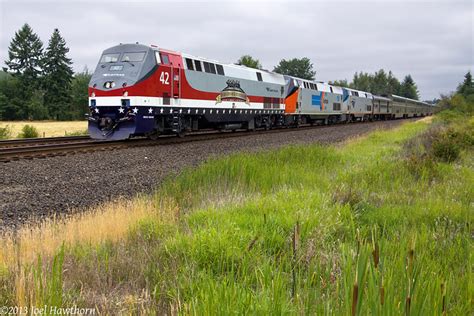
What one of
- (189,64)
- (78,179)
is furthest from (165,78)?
(78,179)

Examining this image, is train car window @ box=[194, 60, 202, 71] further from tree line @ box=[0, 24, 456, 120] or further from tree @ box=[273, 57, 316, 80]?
tree @ box=[273, 57, 316, 80]

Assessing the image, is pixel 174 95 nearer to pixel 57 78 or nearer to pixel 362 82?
pixel 57 78

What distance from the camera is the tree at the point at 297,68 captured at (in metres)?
139

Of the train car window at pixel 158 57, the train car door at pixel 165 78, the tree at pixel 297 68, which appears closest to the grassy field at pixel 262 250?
the train car door at pixel 165 78

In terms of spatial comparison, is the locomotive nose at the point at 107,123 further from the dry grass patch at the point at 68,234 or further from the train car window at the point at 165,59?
the dry grass patch at the point at 68,234

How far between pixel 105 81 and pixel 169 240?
14120mm

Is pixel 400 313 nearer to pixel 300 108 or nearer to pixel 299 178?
pixel 299 178

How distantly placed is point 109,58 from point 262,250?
52.3 feet

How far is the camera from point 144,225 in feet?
17.6

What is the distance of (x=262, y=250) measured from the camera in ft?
14.2

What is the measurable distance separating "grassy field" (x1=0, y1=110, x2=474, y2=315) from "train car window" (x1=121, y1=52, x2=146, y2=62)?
32.9ft

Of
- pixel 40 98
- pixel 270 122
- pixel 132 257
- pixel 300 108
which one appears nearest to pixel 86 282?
pixel 132 257

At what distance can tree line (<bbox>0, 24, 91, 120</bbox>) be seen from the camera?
7381 cm

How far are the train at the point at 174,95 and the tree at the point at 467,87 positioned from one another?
6601cm
